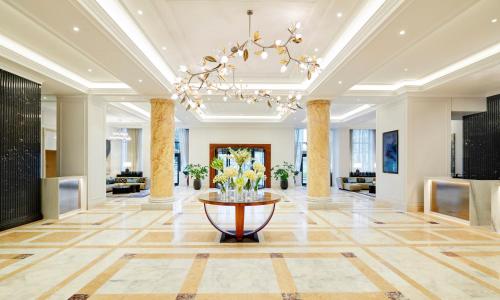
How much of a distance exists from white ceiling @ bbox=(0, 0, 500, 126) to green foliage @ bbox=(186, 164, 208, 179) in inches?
256

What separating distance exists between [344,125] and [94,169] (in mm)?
12056

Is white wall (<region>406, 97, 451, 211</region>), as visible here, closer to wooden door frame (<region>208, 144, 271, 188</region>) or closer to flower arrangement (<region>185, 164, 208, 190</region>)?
wooden door frame (<region>208, 144, 271, 188</region>)

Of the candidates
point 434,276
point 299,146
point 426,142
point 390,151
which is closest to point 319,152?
point 390,151

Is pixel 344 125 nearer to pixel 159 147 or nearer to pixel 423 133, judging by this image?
pixel 423 133

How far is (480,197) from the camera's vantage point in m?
6.27

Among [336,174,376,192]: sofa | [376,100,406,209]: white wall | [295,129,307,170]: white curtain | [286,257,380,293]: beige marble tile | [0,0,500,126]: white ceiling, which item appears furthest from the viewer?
[295,129,307,170]: white curtain

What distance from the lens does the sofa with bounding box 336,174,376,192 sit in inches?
538

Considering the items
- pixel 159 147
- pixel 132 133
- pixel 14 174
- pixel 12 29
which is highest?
pixel 12 29

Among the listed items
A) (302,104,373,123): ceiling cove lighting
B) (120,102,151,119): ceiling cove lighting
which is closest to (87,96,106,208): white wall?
(120,102,151,119): ceiling cove lighting

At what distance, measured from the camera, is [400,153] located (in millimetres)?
8523

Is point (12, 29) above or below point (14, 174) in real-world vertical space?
above

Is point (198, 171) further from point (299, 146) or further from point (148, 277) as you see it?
point (148, 277)

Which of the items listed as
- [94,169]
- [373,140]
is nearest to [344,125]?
[373,140]

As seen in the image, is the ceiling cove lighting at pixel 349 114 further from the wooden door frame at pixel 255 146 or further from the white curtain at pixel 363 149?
the white curtain at pixel 363 149
